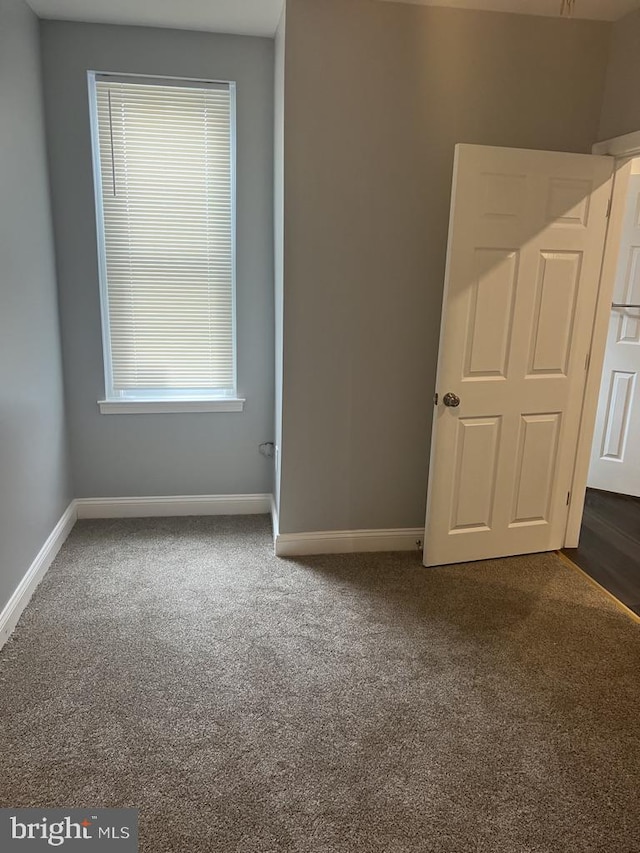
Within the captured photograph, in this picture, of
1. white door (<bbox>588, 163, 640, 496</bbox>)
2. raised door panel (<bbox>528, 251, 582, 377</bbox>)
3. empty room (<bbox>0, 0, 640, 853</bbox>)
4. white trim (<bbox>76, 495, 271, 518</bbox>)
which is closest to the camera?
empty room (<bbox>0, 0, 640, 853</bbox>)

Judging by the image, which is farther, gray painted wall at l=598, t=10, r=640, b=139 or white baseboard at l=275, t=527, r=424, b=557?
white baseboard at l=275, t=527, r=424, b=557

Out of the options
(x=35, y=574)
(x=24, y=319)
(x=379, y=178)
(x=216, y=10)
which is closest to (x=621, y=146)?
(x=379, y=178)

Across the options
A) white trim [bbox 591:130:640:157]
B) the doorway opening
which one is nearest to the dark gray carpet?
the doorway opening

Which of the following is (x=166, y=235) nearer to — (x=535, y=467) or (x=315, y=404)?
(x=315, y=404)

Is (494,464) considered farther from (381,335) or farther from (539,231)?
(539,231)

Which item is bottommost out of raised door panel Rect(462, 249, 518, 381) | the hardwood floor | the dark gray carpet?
the dark gray carpet

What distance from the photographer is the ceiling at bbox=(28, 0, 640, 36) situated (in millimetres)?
2807

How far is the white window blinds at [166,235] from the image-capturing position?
3326 millimetres

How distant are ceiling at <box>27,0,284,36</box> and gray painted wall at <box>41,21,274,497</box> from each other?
0.08 m

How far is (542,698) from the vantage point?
89.9 inches

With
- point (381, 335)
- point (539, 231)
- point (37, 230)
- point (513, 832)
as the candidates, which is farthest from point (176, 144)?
point (513, 832)

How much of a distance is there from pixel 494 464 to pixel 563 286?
95 cm

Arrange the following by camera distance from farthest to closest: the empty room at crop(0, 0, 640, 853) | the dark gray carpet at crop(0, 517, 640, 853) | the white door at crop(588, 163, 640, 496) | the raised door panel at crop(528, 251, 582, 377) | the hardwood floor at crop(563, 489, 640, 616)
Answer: the white door at crop(588, 163, 640, 496) < the hardwood floor at crop(563, 489, 640, 616) < the raised door panel at crop(528, 251, 582, 377) < the empty room at crop(0, 0, 640, 853) < the dark gray carpet at crop(0, 517, 640, 853)

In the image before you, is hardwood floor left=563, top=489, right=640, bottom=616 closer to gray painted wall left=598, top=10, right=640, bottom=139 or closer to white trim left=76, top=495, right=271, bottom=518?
white trim left=76, top=495, right=271, bottom=518
